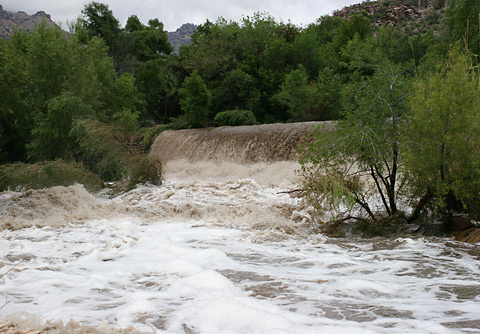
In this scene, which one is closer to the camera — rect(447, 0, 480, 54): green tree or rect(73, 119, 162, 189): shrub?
rect(73, 119, 162, 189): shrub

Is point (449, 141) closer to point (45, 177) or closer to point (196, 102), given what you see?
point (45, 177)

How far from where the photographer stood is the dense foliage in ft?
17.7

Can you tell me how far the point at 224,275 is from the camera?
3943 mm

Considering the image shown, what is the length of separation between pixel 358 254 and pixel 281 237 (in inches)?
49.9

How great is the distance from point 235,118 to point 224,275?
1702cm

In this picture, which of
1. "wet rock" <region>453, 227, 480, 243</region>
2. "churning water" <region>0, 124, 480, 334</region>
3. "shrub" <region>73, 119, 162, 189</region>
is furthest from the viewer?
"shrub" <region>73, 119, 162, 189</region>

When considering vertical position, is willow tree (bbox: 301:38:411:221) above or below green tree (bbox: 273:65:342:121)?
below

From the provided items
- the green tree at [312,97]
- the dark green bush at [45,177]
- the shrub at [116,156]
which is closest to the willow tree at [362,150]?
the shrub at [116,156]

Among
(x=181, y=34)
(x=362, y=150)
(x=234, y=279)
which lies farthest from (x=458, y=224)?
(x=181, y=34)

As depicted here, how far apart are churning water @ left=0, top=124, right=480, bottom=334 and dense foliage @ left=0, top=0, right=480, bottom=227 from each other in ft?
3.31

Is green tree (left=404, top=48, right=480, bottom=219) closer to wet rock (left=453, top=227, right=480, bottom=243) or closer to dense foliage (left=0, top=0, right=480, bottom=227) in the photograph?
dense foliage (left=0, top=0, right=480, bottom=227)

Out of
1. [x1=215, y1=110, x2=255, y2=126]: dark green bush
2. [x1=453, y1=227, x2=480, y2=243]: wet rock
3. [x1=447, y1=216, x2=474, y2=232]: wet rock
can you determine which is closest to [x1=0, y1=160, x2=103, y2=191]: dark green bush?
[x1=447, y1=216, x2=474, y2=232]: wet rock

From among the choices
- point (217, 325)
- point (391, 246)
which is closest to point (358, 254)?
point (391, 246)

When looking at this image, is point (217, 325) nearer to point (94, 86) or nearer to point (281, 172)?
point (281, 172)
